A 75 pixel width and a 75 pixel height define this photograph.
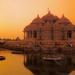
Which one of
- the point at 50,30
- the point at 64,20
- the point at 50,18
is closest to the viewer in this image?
the point at 50,30

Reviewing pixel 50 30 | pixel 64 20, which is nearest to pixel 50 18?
pixel 64 20

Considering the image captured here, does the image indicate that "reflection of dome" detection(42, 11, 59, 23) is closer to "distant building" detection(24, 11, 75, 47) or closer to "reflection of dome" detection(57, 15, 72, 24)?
"distant building" detection(24, 11, 75, 47)

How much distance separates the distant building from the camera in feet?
54.4

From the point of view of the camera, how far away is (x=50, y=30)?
54.2 ft

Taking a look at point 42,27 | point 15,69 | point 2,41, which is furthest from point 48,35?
point 15,69

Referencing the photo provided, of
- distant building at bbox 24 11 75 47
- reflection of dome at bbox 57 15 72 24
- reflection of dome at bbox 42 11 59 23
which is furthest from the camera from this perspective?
reflection of dome at bbox 42 11 59 23

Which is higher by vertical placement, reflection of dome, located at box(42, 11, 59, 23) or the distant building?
reflection of dome, located at box(42, 11, 59, 23)

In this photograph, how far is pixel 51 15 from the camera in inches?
715

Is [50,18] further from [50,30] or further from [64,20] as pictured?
[50,30]

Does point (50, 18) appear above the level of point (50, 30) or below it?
above

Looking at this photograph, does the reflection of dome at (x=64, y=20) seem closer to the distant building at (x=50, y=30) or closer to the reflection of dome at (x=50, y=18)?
the distant building at (x=50, y=30)

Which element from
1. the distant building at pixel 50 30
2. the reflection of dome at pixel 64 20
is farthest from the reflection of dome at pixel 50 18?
the reflection of dome at pixel 64 20

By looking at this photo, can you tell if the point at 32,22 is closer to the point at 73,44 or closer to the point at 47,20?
the point at 47,20

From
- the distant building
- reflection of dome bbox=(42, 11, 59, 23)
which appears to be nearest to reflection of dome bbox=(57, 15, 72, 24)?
the distant building
